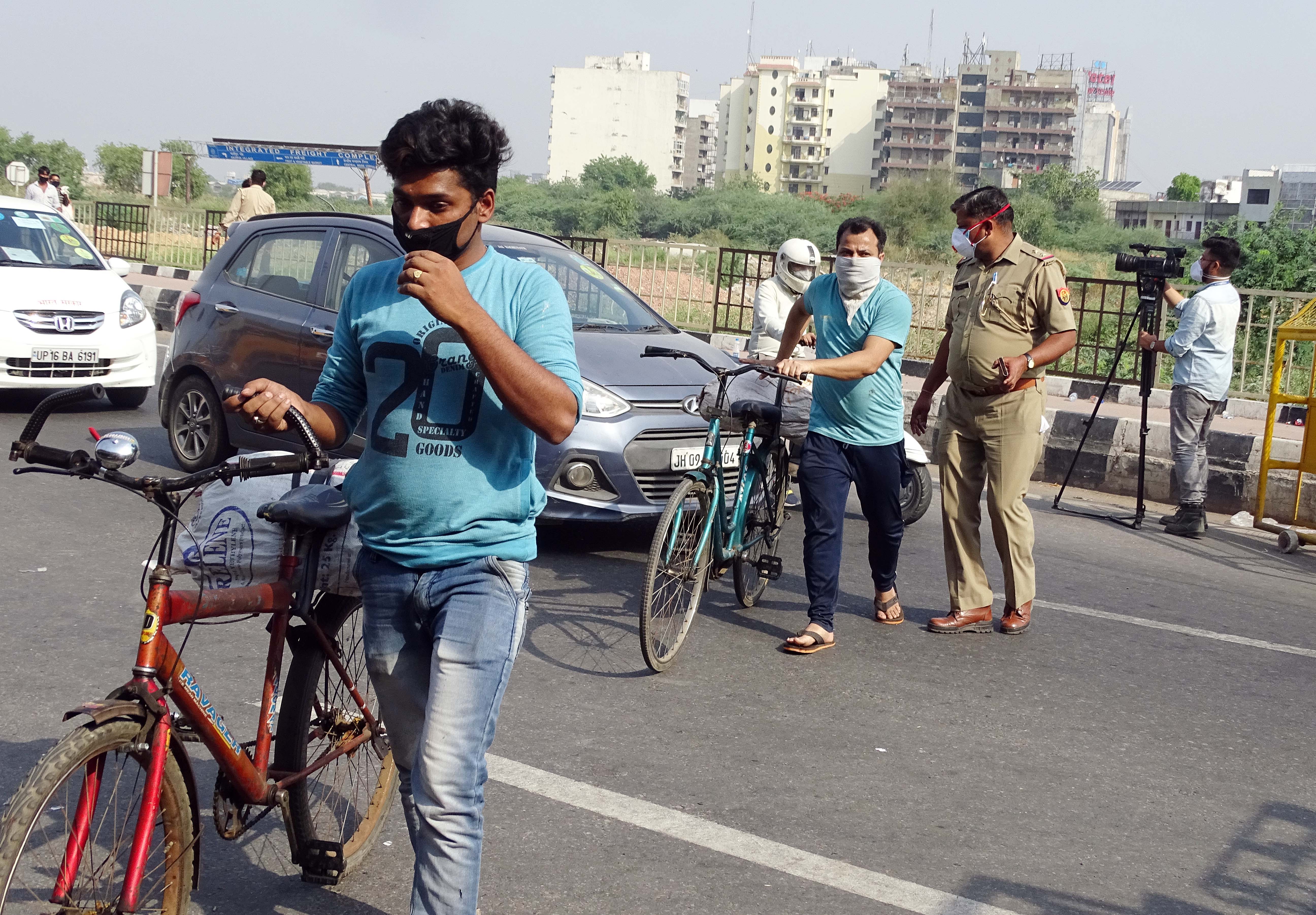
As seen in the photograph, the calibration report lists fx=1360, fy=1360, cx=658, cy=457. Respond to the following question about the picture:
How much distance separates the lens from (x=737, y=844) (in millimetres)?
3729

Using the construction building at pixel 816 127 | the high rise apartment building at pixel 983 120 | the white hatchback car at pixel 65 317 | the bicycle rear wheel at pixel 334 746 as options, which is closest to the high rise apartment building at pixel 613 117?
the construction building at pixel 816 127

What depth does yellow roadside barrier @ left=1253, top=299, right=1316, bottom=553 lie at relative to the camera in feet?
28.7

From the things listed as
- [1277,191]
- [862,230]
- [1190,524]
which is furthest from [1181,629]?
[1277,191]

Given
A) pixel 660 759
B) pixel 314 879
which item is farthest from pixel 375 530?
pixel 660 759

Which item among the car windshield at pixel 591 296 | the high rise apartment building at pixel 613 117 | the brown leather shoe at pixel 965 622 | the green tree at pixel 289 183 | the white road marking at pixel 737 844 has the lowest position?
the white road marking at pixel 737 844

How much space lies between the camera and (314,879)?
3.36 meters

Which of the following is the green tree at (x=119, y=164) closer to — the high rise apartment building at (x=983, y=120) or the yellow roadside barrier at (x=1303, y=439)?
the yellow roadside barrier at (x=1303, y=439)

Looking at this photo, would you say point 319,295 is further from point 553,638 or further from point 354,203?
point 354,203

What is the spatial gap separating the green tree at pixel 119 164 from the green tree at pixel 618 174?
58.2m

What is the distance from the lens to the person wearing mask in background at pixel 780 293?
809 centimetres

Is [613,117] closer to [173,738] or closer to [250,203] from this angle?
[250,203]

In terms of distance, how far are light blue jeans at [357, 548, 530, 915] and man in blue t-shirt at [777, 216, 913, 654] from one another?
3.09 meters

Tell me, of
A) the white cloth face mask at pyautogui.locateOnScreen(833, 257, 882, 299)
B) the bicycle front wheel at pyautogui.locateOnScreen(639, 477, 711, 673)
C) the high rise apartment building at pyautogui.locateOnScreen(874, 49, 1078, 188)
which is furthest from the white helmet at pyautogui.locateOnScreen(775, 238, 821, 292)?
the high rise apartment building at pyautogui.locateOnScreen(874, 49, 1078, 188)

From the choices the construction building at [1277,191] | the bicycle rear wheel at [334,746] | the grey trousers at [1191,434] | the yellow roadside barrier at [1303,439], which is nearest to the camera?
the bicycle rear wheel at [334,746]
